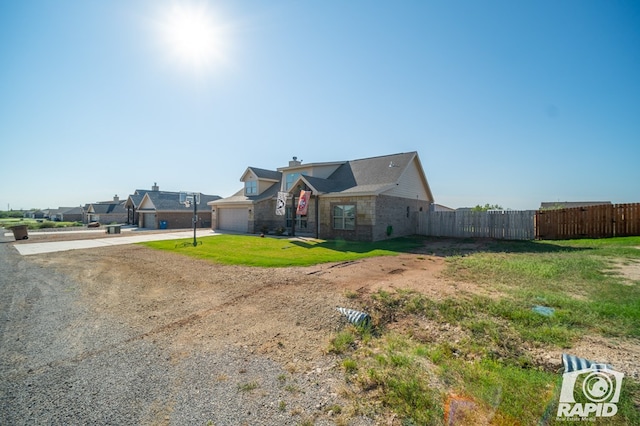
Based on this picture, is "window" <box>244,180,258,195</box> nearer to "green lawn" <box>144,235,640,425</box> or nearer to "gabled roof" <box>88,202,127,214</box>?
"green lawn" <box>144,235,640,425</box>

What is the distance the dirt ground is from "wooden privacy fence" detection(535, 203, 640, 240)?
364 inches

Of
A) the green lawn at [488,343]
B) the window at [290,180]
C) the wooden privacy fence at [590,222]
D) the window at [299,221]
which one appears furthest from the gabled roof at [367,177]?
the green lawn at [488,343]

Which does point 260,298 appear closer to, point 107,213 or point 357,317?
point 357,317

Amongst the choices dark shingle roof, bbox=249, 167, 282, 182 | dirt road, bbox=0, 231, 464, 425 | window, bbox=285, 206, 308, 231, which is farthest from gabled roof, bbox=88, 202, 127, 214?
dirt road, bbox=0, 231, 464, 425

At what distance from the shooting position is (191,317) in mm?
5922

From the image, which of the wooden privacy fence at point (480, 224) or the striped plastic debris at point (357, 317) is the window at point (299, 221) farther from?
the striped plastic debris at point (357, 317)

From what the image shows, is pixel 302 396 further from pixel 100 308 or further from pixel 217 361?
pixel 100 308

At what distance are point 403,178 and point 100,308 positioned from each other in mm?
18939

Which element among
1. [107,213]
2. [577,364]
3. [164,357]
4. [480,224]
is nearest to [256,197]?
[480,224]

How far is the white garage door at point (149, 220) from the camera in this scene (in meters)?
37.5

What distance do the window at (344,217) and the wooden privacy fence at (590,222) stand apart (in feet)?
38.2

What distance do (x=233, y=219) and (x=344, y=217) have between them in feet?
44.8

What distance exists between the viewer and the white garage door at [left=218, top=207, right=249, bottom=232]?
86.0 ft

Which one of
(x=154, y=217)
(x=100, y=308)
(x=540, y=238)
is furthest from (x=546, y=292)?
(x=154, y=217)
